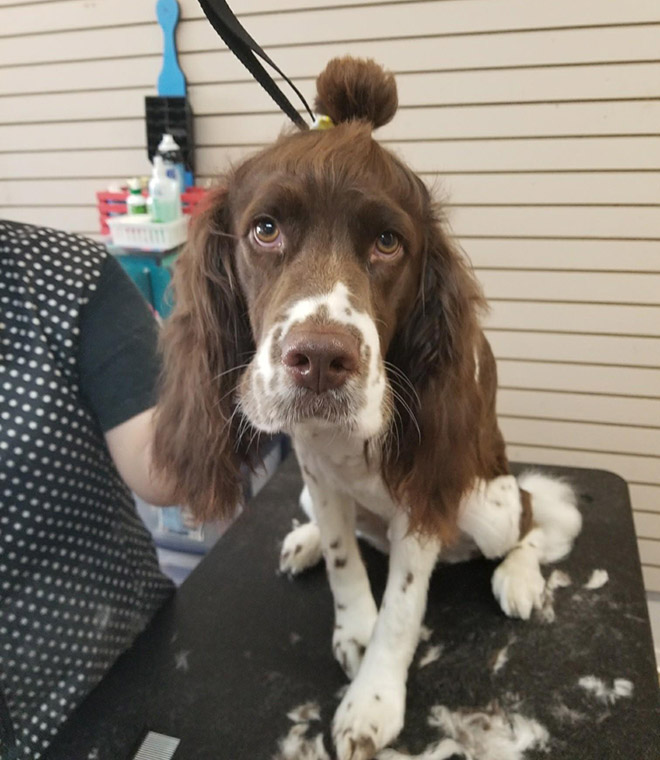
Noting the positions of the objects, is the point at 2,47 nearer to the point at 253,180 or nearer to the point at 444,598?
the point at 253,180

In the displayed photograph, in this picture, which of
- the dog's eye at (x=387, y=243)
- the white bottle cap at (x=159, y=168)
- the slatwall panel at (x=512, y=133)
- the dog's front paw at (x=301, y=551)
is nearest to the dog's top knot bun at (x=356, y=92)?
the dog's eye at (x=387, y=243)

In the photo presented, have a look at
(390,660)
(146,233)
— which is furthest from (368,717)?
(146,233)

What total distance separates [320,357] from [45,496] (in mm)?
543

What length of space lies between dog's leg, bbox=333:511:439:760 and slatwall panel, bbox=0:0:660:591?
40.4 inches

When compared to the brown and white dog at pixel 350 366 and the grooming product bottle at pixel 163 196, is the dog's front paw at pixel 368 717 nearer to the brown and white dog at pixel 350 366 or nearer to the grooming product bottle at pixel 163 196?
the brown and white dog at pixel 350 366

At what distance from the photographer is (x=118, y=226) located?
1722 millimetres

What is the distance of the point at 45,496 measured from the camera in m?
0.96

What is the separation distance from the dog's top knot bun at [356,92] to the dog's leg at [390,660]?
0.67m

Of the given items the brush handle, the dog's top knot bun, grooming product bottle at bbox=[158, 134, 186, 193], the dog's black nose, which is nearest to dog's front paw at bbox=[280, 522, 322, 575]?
the dog's black nose

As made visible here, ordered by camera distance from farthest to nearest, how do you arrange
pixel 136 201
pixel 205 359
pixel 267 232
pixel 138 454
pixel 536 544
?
pixel 136 201
pixel 536 544
pixel 138 454
pixel 205 359
pixel 267 232

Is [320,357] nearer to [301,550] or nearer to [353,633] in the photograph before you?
[353,633]

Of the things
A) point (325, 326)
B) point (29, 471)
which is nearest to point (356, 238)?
point (325, 326)

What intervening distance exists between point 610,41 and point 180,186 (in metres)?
1.25

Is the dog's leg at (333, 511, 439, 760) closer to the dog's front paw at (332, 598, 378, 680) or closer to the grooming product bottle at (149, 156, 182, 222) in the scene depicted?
the dog's front paw at (332, 598, 378, 680)
